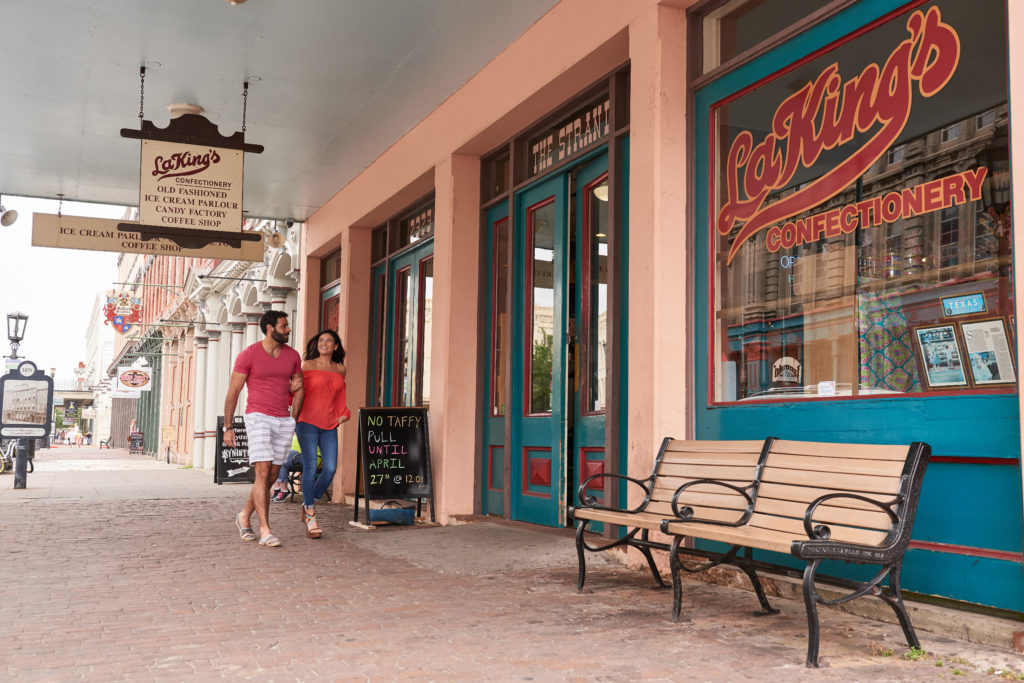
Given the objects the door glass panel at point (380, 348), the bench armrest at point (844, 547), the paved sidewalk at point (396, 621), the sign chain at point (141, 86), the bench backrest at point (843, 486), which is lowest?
the paved sidewalk at point (396, 621)

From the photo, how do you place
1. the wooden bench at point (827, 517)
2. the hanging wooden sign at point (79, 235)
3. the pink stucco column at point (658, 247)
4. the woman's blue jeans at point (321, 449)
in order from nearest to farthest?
the wooden bench at point (827, 517) < the pink stucco column at point (658, 247) < the woman's blue jeans at point (321, 449) < the hanging wooden sign at point (79, 235)

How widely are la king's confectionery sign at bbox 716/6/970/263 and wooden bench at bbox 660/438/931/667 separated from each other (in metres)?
1.21

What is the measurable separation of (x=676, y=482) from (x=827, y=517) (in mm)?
1096

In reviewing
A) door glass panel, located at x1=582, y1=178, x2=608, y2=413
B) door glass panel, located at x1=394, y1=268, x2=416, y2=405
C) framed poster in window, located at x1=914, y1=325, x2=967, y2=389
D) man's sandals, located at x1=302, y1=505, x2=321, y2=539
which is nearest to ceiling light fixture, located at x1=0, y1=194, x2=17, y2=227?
door glass panel, located at x1=394, y1=268, x2=416, y2=405

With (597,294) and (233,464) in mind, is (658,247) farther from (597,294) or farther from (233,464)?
(233,464)

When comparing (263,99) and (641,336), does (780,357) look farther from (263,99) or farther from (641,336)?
(263,99)

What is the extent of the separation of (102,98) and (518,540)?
612cm

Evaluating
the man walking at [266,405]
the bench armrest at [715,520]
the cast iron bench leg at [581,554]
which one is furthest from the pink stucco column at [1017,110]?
the man walking at [266,405]

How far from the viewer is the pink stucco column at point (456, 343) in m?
8.60

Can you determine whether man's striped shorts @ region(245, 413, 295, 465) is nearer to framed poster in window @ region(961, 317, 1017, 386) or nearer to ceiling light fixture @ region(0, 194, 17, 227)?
framed poster in window @ region(961, 317, 1017, 386)

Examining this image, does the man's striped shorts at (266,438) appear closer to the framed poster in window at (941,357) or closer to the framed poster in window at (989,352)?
the framed poster in window at (941,357)

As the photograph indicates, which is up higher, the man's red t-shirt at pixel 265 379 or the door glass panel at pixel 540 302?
the door glass panel at pixel 540 302

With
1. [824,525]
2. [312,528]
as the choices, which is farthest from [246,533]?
[824,525]

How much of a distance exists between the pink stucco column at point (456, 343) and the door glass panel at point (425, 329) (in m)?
1.29
